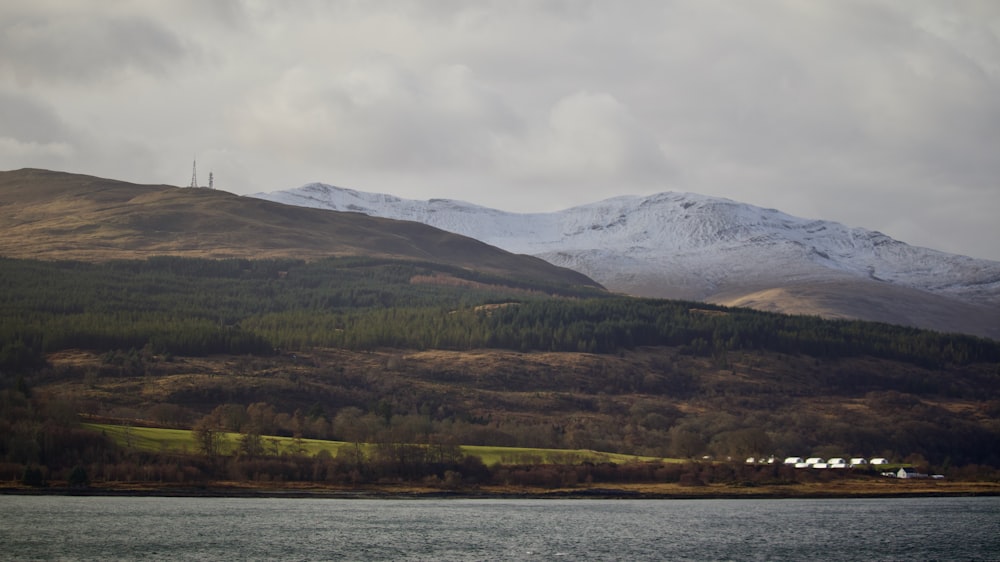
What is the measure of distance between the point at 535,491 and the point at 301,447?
32.3 m

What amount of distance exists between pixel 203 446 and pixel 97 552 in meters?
67.1

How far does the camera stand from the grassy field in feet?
506

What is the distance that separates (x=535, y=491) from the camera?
158 m

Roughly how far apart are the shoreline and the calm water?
2.21 m

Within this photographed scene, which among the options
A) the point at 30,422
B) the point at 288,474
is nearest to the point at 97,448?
the point at 30,422

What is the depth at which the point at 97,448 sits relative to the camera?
14550cm

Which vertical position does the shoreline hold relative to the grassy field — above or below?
below

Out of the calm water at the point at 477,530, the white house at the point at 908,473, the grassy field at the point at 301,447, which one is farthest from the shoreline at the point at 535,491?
the grassy field at the point at 301,447

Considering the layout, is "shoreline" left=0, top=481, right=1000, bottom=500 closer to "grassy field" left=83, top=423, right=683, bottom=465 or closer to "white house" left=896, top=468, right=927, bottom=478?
"white house" left=896, top=468, right=927, bottom=478

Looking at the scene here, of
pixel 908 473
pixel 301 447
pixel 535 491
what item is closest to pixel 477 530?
pixel 535 491

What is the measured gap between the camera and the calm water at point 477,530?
9325cm

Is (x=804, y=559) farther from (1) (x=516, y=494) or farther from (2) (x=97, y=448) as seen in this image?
(2) (x=97, y=448)

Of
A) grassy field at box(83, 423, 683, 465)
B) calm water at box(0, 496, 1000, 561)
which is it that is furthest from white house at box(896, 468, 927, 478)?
calm water at box(0, 496, 1000, 561)

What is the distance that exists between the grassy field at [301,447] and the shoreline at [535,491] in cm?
1065
